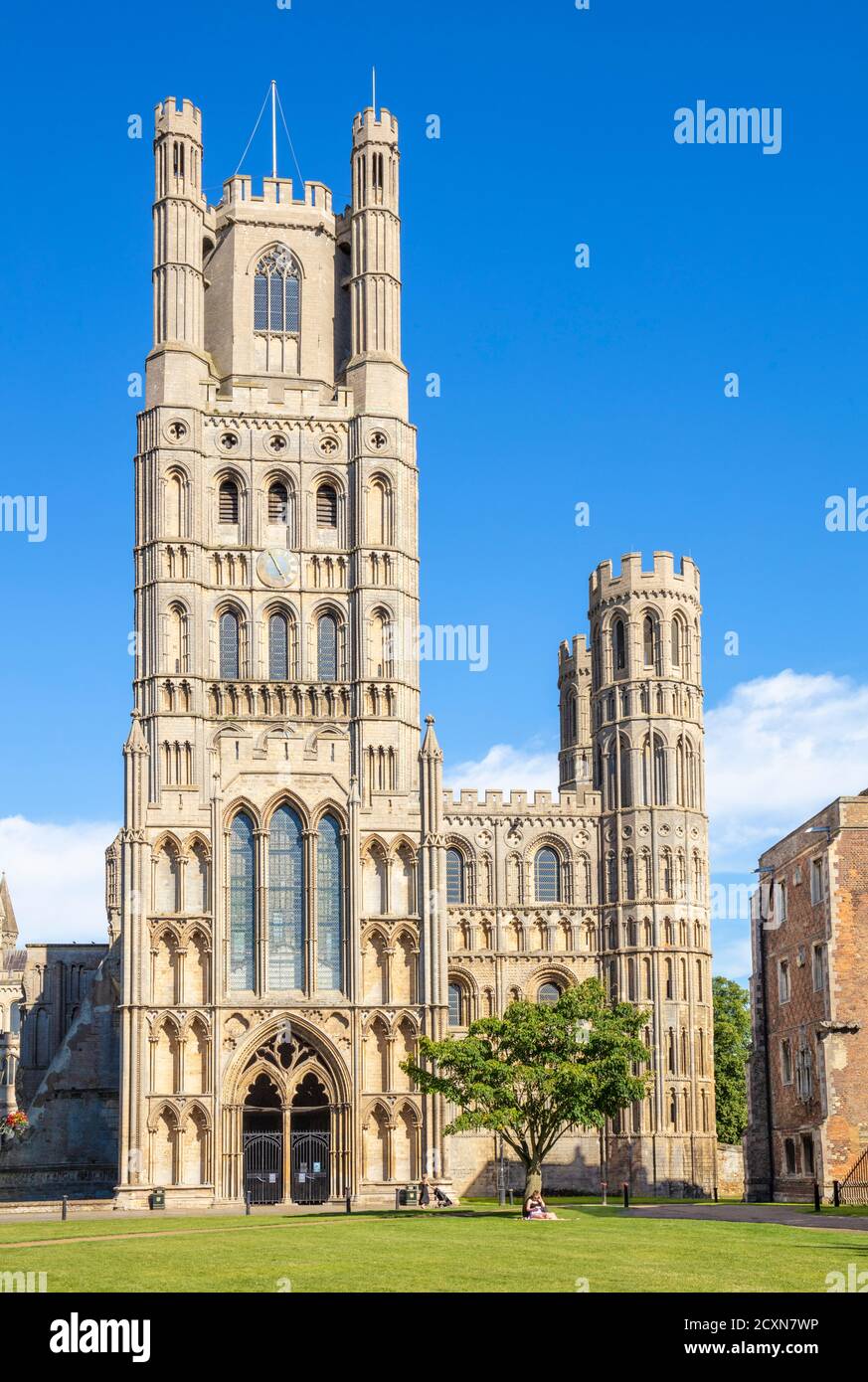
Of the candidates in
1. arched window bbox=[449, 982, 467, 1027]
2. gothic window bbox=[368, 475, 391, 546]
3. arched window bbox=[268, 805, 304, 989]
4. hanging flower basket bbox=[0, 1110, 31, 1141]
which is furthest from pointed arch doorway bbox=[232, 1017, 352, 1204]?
gothic window bbox=[368, 475, 391, 546]

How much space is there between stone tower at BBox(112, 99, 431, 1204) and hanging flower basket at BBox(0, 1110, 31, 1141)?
376 inches

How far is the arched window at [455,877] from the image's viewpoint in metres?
92.7

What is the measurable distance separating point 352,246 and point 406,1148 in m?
41.4

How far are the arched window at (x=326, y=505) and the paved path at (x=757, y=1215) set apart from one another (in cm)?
3344

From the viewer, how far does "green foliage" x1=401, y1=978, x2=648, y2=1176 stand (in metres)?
57.5

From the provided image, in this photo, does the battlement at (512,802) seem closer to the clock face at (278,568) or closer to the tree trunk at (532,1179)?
the clock face at (278,568)

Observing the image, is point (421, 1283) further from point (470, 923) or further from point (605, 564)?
point (605, 564)

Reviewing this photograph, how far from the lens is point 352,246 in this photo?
3593 inches

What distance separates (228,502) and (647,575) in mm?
20947

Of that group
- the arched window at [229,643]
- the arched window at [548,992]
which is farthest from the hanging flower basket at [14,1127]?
the arched window at [548,992]

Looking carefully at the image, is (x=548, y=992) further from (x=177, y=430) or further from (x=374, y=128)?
(x=374, y=128)
